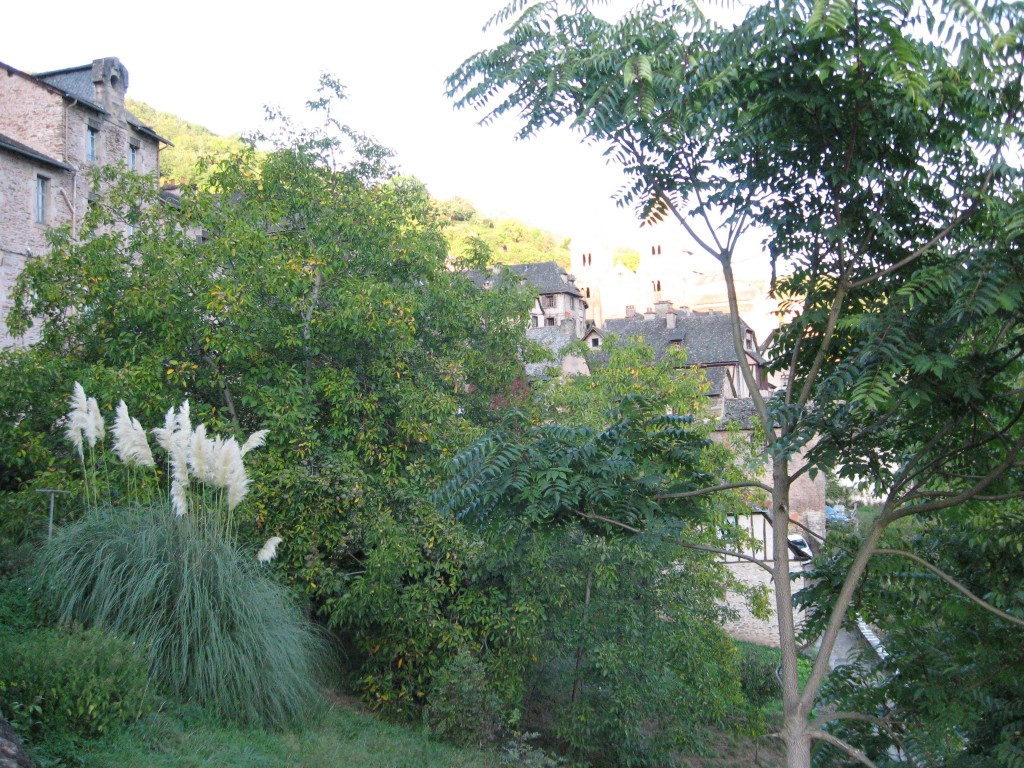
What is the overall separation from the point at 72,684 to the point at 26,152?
26.6 m

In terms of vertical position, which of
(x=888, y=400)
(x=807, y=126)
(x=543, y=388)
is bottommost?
(x=888, y=400)

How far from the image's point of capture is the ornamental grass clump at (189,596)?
859 centimetres

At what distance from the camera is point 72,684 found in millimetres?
7383

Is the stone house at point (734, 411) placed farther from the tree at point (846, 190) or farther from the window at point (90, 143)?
the window at point (90, 143)

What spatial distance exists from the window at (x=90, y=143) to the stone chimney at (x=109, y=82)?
1.08m

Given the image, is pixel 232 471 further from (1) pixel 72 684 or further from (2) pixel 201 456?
(1) pixel 72 684

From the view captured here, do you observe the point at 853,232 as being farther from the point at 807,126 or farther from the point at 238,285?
the point at 238,285

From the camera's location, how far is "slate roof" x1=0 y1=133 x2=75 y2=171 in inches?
1139

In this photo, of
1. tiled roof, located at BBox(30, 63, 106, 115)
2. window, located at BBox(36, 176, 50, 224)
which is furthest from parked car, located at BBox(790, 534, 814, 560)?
tiled roof, located at BBox(30, 63, 106, 115)

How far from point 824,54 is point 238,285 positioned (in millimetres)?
9195

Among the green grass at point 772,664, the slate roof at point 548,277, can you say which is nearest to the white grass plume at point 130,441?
the green grass at point 772,664

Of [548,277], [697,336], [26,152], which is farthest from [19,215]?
[548,277]

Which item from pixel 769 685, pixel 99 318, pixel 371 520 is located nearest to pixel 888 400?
pixel 371 520

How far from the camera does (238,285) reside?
41.5 feet
